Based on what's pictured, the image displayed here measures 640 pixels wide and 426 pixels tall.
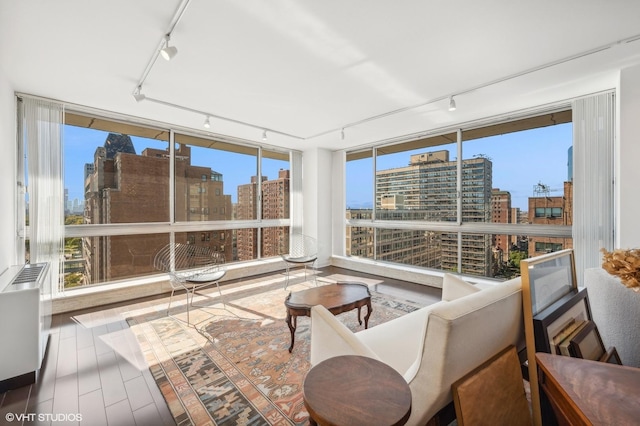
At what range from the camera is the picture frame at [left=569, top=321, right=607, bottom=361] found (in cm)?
142

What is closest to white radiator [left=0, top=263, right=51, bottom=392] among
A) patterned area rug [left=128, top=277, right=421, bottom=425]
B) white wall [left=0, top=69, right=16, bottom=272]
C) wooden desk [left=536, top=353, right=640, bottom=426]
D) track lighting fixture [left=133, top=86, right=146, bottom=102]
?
patterned area rug [left=128, top=277, right=421, bottom=425]

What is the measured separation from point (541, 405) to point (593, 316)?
2.80 ft

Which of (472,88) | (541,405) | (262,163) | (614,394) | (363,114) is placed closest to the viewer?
(614,394)

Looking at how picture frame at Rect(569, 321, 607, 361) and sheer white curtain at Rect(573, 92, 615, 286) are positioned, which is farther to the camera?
sheer white curtain at Rect(573, 92, 615, 286)

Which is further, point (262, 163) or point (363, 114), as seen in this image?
point (262, 163)

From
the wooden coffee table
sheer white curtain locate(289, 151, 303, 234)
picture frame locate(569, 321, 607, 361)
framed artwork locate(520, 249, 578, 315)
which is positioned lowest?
the wooden coffee table

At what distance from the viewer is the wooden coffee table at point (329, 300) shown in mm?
2586

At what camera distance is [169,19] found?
6.70 ft

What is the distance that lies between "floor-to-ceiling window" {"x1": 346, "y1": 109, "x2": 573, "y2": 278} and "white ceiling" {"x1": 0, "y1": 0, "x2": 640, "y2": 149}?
2.05ft

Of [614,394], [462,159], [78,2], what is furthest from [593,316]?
[78,2]

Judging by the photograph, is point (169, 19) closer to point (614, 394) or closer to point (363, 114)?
point (363, 114)

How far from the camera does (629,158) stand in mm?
2723

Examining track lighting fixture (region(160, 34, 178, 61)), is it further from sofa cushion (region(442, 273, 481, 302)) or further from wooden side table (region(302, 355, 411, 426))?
sofa cushion (region(442, 273, 481, 302))

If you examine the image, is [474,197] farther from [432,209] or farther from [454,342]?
[454,342]
